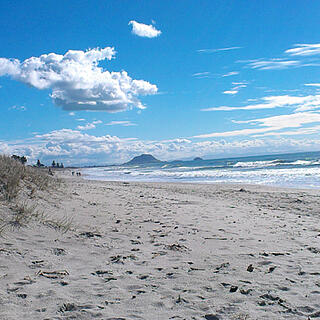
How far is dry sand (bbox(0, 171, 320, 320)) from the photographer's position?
3393 mm

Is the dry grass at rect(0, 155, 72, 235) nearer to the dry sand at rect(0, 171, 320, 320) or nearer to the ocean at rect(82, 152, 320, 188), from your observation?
the dry sand at rect(0, 171, 320, 320)

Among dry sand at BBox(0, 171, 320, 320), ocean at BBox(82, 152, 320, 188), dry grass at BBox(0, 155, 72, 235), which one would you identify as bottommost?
ocean at BBox(82, 152, 320, 188)

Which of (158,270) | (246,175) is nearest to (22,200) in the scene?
(158,270)

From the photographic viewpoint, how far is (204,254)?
5.46 metres

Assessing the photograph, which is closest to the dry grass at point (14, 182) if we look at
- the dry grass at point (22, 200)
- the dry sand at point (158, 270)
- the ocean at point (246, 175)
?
the dry grass at point (22, 200)

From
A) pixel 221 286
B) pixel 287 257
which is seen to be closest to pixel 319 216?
pixel 287 257

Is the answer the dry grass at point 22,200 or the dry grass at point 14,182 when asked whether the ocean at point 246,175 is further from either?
the dry grass at point 22,200

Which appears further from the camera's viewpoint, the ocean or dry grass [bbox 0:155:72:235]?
the ocean

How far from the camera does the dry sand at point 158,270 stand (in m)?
3.39

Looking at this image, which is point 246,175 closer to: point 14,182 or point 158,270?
point 14,182

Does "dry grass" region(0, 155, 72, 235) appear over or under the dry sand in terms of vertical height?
over

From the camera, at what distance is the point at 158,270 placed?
15.2 ft

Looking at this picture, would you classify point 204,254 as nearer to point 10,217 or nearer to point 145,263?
point 145,263

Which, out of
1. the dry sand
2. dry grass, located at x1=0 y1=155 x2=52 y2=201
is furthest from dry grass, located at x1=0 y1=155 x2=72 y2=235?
the dry sand
